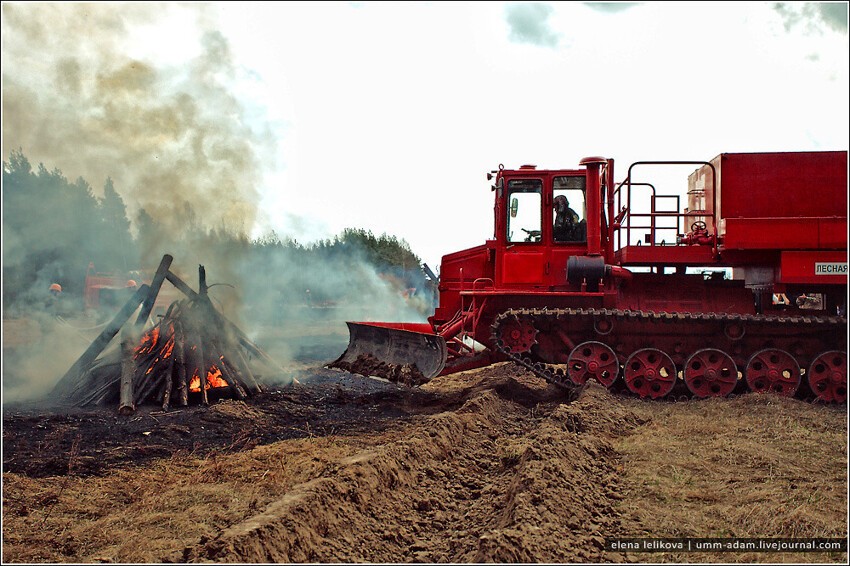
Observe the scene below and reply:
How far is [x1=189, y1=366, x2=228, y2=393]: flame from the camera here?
1186cm

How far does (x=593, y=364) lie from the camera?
1142 centimetres

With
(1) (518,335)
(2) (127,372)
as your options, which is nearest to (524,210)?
(1) (518,335)

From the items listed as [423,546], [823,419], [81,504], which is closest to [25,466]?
A: [81,504]

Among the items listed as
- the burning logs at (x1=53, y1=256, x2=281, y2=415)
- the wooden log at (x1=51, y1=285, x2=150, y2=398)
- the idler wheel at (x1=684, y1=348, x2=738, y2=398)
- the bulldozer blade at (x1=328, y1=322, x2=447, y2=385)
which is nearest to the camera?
the idler wheel at (x1=684, y1=348, x2=738, y2=398)

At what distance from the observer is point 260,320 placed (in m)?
24.7

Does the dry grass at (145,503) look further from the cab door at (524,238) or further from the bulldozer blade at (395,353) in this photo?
the cab door at (524,238)

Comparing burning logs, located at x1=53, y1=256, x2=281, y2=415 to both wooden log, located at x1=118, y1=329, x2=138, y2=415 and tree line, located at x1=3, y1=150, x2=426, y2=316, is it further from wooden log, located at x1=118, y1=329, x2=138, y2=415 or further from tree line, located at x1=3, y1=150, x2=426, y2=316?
tree line, located at x1=3, y1=150, x2=426, y2=316

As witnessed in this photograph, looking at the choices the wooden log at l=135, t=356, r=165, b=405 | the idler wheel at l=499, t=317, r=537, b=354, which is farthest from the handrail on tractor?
the wooden log at l=135, t=356, r=165, b=405

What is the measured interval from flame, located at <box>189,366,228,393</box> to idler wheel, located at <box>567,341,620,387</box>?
6.04 metres

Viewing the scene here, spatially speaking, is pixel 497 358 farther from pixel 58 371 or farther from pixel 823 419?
pixel 58 371

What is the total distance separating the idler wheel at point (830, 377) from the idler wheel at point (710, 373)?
1.16 meters

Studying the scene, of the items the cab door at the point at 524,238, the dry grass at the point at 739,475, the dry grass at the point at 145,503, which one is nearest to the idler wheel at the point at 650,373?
the dry grass at the point at 739,475

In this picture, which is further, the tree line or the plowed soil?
the tree line

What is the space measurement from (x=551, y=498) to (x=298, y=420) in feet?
18.7
